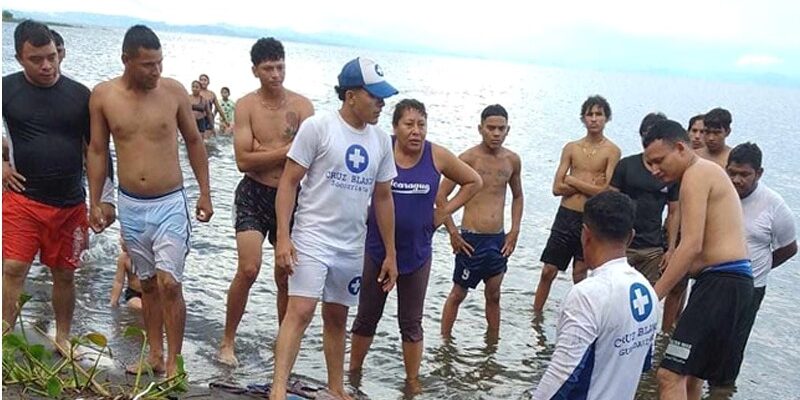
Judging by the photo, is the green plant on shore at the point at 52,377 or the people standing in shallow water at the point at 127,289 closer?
the green plant on shore at the point at 52,377

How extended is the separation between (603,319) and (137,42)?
3.08 meters

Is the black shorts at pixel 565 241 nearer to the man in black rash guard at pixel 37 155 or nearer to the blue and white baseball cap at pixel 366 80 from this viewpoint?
the blue and white baseball cap at pixel 366 80

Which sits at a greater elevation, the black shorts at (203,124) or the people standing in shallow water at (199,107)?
the people standing in shallow water at (199,107)

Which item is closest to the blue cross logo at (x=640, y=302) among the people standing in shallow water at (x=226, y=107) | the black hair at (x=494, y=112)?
the black hair at (x=494, y=112)

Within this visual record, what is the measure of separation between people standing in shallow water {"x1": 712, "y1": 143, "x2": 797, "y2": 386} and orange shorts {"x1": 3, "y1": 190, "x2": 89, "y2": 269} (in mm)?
4328

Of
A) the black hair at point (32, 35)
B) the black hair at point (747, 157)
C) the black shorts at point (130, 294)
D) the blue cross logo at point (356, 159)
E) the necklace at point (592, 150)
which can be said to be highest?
the black hair at point (32, 35)

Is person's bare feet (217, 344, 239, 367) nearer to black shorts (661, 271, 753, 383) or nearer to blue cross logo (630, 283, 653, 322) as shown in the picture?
black shorts (661, 271, 753, 383)

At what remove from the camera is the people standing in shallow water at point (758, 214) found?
5.59 m

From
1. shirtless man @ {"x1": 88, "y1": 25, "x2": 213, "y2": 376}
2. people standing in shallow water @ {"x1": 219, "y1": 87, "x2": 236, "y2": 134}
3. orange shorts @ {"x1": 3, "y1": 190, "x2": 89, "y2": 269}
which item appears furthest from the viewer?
people standing in shallow water @ {"x1": 219, "y1": 87, "x2": 236, "y2": 134}

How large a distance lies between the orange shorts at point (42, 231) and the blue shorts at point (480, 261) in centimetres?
310

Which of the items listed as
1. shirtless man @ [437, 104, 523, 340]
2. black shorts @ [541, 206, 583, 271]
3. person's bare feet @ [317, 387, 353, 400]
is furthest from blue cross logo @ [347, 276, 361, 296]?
black shorts @ [541, 206, 583, 271]

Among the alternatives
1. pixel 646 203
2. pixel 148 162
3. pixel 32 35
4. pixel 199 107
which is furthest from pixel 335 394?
pixel 199 107

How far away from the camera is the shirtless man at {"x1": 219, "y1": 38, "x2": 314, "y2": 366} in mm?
5613

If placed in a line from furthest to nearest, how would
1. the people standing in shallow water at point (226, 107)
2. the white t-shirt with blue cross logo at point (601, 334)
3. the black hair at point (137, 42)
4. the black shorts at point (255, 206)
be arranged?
the people standing in shallow water at point (226, 107)
the black shorts at point (255, 206)
the black hair at point (137, 42)
the white t-shirt with blue cross logo at point (601, 334)
